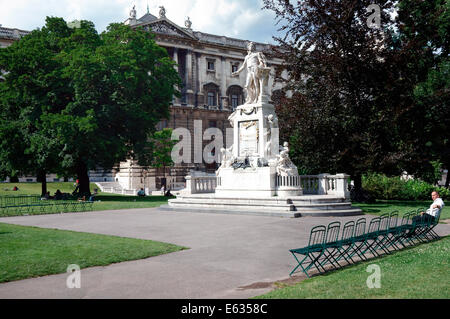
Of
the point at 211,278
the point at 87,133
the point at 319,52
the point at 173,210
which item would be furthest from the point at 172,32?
the point at 211,278

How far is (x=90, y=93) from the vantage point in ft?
111

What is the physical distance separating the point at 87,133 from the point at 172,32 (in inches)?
1670

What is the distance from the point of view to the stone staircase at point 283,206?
18.7 m

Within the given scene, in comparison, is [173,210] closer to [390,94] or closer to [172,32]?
[390,94]

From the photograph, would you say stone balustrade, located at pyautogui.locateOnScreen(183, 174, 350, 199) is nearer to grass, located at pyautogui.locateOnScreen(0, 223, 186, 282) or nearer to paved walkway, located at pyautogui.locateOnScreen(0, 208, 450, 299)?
paved walkway, located at pyautogui.locateOnScreen(0, 208, 450, 299)

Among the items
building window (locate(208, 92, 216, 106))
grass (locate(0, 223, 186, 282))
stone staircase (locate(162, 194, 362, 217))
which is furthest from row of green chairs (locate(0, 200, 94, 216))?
building window (locate(208, 92, 216, 106))

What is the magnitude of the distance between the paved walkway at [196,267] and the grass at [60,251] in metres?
0.45

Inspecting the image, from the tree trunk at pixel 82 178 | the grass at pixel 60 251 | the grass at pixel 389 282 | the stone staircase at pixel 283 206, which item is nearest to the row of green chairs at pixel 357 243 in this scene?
the grass at pixel 389 282

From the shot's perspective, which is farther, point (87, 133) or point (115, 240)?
point (87, 133)

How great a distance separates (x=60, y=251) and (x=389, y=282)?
760cm

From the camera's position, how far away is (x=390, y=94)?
26766mm

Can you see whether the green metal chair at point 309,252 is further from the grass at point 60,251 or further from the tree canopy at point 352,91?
the tree canopy at point 352,91

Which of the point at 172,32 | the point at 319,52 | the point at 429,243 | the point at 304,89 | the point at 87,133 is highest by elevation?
the point at 172,32
